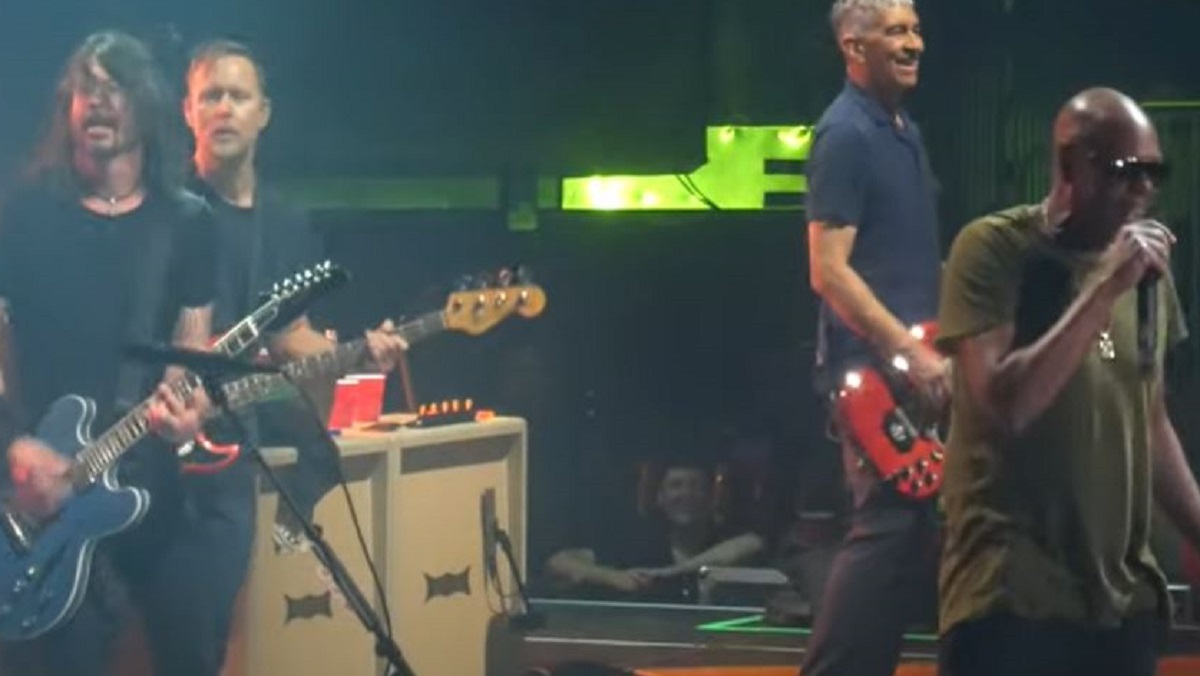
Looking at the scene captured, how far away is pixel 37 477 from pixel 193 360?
0.60 metres

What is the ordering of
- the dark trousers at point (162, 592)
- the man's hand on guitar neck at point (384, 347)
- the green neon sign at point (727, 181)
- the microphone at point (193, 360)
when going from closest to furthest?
the microphone at point (193, 360), the dark trousers at point (162, 592), the man's hand on guitar neck at point (384, 347), the green neon sign at point (727, 181)

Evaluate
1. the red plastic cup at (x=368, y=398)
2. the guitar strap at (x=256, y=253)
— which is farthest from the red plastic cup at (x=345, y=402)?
the guitar strap at (x=256, y=253)

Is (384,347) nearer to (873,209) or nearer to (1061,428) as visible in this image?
(873,209)

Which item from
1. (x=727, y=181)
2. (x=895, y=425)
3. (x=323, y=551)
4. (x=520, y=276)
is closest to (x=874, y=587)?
(x=895, y=425)

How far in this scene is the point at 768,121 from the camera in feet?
28.3

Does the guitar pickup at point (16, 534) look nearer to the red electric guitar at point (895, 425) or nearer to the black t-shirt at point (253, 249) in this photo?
the black t-shirt at point (253, 249)

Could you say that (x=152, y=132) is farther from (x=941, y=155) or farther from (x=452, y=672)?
(x=941, y=155)

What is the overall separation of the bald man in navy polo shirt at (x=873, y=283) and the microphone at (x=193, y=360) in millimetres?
1094

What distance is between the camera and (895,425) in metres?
4.70

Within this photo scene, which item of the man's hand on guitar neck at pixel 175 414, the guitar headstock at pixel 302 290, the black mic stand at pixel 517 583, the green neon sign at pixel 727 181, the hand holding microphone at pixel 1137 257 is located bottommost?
the black mic stand at pixel 517 583

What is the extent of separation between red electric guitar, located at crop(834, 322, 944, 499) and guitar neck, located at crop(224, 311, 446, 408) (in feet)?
4.11

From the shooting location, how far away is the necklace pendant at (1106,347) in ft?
11.2

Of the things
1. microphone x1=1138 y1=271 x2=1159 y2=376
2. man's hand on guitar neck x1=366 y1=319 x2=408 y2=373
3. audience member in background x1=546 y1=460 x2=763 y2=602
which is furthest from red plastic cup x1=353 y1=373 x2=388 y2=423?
microphone x1=1138 y1=271 x2=1159 y2=376

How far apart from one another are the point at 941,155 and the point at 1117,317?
16.4 ft
